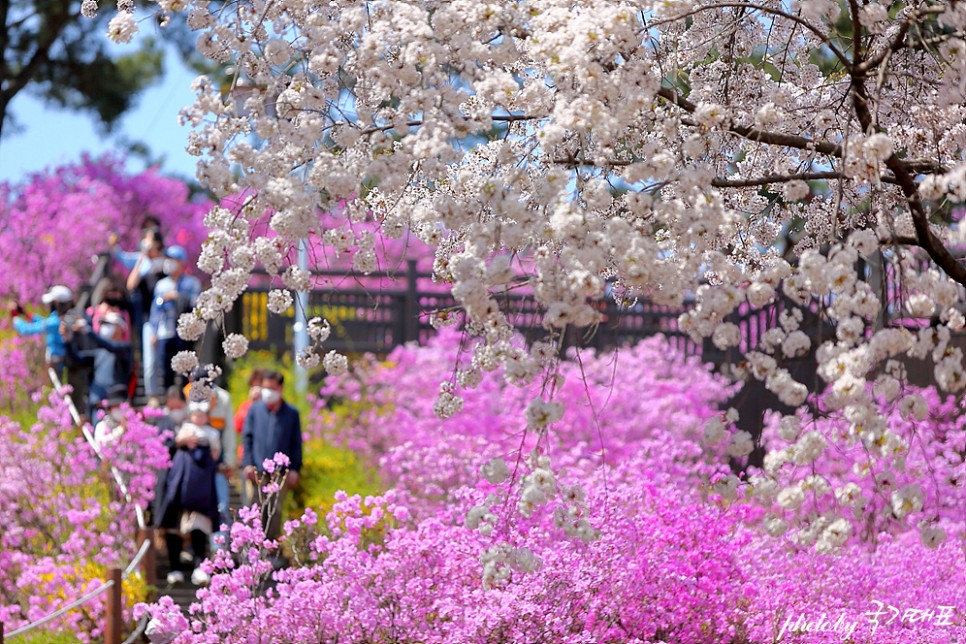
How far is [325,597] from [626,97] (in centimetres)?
317

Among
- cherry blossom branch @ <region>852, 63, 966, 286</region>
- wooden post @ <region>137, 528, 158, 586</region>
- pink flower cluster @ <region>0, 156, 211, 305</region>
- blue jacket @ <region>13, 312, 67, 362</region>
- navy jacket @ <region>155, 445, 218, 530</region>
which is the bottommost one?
wooden post @ <region>137, 528, 158, 586</region>

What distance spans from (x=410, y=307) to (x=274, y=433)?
7.61 metres

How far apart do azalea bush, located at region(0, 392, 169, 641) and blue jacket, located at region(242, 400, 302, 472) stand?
2.64 ft

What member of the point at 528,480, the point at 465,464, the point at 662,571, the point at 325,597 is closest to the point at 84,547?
the point at 465,464

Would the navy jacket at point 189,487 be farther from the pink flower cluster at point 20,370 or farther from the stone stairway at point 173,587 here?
the pink flower cluster at point 20,370

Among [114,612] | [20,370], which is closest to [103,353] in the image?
[20,370]

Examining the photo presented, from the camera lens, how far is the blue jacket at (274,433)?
10977mm

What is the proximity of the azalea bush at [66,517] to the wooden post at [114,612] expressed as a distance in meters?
1.25

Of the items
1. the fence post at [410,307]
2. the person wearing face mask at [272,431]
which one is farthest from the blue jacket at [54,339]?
the fence post at [410,307]

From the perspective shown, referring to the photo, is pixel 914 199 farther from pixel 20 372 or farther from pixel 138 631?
pixel 20 372

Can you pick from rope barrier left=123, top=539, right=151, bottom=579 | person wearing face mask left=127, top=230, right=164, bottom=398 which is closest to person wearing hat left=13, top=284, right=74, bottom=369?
person wearing face mask left=127, top=230, right=164, bottom=398

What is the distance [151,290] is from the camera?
1479cm

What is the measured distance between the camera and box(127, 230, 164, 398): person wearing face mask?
1382 cm

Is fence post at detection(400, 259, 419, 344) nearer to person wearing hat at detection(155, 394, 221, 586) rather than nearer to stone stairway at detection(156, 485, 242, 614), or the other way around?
stone stairway at detection(156, 485, 242, 614)
